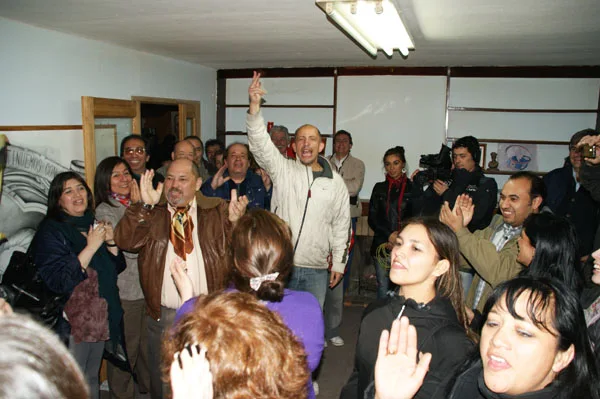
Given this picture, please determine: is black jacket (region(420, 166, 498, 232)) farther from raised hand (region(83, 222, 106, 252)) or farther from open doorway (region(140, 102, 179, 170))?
open doorway (region(140, 102, 179, 170))

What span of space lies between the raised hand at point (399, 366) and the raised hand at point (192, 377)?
1.63 feet

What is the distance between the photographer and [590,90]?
5.07 m

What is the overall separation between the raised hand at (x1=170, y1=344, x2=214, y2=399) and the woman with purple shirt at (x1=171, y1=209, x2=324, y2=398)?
54 centimetres

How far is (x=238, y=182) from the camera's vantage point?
3.56 m

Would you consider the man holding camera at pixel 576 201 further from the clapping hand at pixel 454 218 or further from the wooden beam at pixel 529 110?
the wooden beam at pixel 529 110

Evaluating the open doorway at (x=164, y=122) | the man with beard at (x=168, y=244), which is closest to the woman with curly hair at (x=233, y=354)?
the man with beard at (x=168, y=244)

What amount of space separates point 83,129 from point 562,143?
208 inches

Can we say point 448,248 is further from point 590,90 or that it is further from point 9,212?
point 590,90

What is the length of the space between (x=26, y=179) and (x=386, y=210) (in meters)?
2.89

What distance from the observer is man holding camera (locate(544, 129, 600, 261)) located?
3.03m

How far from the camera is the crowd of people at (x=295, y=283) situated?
916mm

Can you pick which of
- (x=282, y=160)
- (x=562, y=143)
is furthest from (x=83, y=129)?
(x=562, y=143)

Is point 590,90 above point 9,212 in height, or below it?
above

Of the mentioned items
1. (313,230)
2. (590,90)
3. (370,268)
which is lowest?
(370,268)
